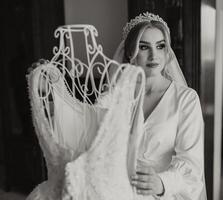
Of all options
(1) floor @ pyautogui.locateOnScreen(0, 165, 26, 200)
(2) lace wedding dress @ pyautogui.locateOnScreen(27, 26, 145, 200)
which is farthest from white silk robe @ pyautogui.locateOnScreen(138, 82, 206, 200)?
(1) floor @ pyautogui.locateOnScreen(0, 165, 26, 200)

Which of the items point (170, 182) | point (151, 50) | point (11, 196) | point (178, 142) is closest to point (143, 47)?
point (151, 50)

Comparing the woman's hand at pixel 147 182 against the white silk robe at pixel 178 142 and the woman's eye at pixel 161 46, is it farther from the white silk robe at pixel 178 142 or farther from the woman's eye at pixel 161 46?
the woman's eye at pixel 161 46

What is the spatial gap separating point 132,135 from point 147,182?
154mm

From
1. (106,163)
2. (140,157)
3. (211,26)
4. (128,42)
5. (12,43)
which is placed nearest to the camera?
(106,163)

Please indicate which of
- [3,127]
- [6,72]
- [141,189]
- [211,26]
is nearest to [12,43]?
[6,72]

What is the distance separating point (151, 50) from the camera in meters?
1.23

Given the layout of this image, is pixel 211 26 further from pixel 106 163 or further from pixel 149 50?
pixel 106 163

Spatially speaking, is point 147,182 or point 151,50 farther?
point 151,50

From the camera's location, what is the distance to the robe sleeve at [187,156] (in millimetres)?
1168

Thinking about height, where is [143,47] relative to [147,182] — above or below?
above

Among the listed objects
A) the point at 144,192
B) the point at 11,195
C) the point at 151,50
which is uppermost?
the point at 151,50

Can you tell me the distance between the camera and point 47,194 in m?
1.05

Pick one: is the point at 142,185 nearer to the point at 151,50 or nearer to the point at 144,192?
the point at 144,192

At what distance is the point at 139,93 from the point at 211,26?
102cm
